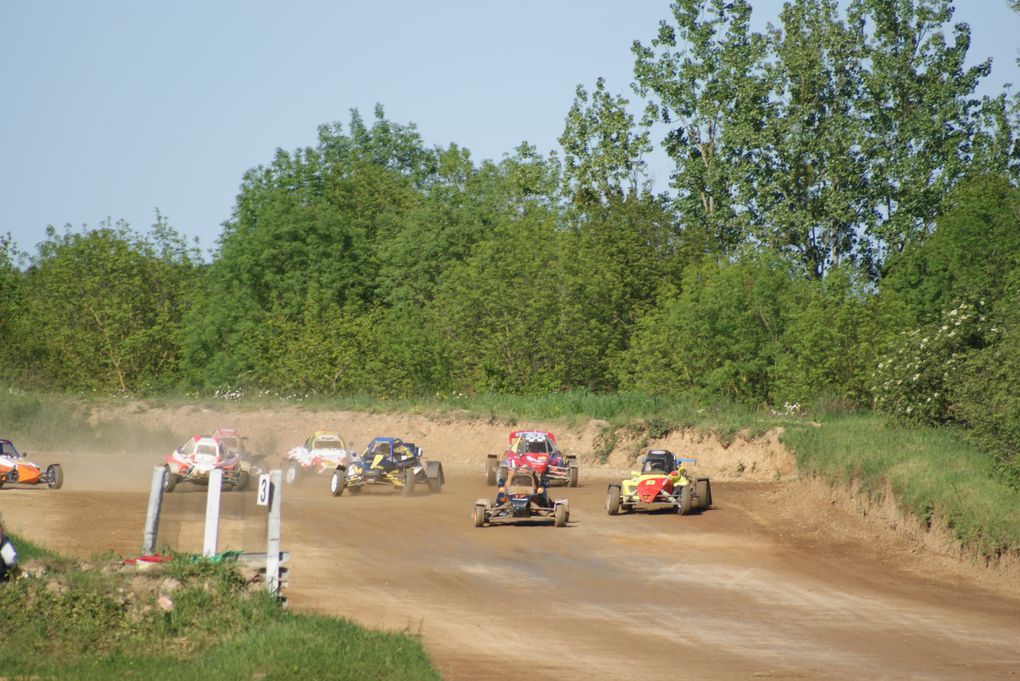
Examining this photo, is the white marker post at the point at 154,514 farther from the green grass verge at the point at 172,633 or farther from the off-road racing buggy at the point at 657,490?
the off-road racing buggy at the point at 657,490

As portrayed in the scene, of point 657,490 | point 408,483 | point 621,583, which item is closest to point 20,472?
point 408,483

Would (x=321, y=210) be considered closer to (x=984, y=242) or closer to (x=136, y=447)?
(x=136, y=447)

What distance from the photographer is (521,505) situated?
2917cm

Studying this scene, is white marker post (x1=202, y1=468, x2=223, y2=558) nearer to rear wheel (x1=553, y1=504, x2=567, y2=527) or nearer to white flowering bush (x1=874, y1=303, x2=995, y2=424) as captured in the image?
rear wheel (x1=553, y1=504, x2=567, y2=527)

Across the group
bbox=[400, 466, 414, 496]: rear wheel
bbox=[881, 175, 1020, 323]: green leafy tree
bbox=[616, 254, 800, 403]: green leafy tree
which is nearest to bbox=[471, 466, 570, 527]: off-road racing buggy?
bbox=[400, 466, 414, 496]: rear wheel

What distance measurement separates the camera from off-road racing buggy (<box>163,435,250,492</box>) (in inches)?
1300

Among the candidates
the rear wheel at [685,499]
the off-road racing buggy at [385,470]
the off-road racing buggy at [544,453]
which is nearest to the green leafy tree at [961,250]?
the off-road racing buggy at [544,453]

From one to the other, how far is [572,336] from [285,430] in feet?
A: 46.5

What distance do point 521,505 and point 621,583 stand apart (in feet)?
22.3

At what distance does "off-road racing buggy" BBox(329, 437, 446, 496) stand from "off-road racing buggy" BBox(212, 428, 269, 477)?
2037mm

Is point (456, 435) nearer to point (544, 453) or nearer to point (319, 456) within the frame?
point (319, 456)

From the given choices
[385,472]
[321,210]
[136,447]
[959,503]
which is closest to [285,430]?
[136,447]

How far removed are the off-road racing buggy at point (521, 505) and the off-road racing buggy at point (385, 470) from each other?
19.8 feet

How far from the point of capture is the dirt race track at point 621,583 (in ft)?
55.0
